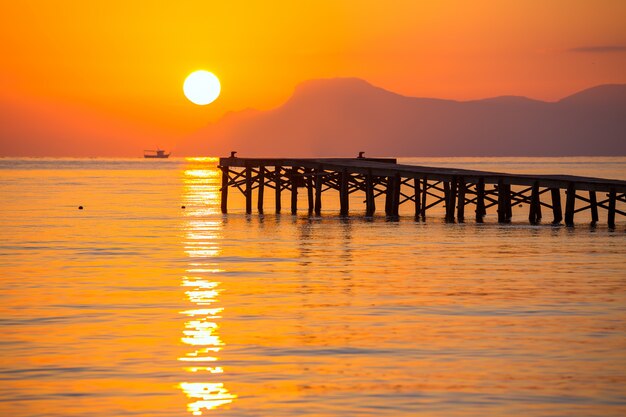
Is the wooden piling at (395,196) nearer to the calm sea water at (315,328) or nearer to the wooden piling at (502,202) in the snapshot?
the wooden piling at (502,202)

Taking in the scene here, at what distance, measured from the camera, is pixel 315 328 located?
792 inches

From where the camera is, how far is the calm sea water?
1467 centimetres

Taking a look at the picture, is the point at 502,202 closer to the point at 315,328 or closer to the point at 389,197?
the point at 389,197

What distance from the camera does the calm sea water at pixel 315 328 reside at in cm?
1467

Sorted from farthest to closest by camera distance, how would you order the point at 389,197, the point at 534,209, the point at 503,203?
the point at 389,197
the point at 534,209
the point at 503,203

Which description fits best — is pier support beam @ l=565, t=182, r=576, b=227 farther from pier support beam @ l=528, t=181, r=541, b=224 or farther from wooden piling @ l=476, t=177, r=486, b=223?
wooden piling @ l=476, t=177, r=486, b=223

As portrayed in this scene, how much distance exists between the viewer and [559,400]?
14523 millimetres

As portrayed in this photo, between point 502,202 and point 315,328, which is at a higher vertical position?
point 502,202

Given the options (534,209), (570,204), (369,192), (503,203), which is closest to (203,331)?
(570,204)

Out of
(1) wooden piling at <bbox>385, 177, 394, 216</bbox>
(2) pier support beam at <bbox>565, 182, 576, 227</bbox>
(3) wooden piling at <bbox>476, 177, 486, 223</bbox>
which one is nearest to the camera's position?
(2) pier support beam at <bbox>565, 182, 576, 227</bbox>

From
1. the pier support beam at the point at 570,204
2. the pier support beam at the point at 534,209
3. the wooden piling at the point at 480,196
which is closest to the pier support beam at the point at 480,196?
the wooden piling at the point at 480,196

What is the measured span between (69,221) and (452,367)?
134ft

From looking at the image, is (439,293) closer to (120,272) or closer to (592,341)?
(592,341)

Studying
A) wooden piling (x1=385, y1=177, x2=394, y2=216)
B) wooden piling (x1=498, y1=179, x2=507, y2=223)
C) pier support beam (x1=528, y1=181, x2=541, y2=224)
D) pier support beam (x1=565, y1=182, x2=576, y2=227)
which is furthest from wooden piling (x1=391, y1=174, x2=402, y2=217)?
pier support beam (x1=565, y1=182, x2=576, y2=227)
